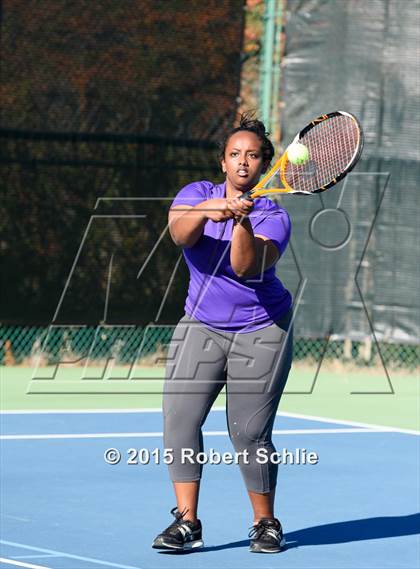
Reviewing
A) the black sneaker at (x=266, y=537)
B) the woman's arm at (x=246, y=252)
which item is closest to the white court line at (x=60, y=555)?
the black sneaker at (x=266, y=537)

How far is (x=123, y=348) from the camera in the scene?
42.1 ft

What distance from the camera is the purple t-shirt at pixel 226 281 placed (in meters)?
5.74

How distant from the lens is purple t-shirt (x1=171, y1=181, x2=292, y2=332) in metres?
5.74

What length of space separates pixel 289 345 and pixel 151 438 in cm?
323

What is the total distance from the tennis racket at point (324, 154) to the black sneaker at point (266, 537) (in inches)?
55.6

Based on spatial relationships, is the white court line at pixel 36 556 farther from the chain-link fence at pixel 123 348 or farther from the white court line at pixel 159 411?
the chain-link fence at pixel 123 348

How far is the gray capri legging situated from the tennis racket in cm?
72

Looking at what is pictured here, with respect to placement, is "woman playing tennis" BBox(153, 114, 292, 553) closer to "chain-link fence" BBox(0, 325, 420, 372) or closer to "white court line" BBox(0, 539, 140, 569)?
"white court line" BBox(0, 539, 140, 569)

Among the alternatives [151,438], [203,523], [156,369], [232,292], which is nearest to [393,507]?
[203,523]

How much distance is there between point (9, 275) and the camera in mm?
12367

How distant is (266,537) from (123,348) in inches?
277

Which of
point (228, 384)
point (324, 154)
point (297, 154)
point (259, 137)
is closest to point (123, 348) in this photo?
point (324, 154)

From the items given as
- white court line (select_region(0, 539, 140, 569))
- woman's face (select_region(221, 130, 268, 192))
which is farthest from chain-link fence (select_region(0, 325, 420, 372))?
woman's face (select_region(221, 130, 268, 192))

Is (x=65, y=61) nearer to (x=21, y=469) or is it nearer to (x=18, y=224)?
(x=18, y=224)
